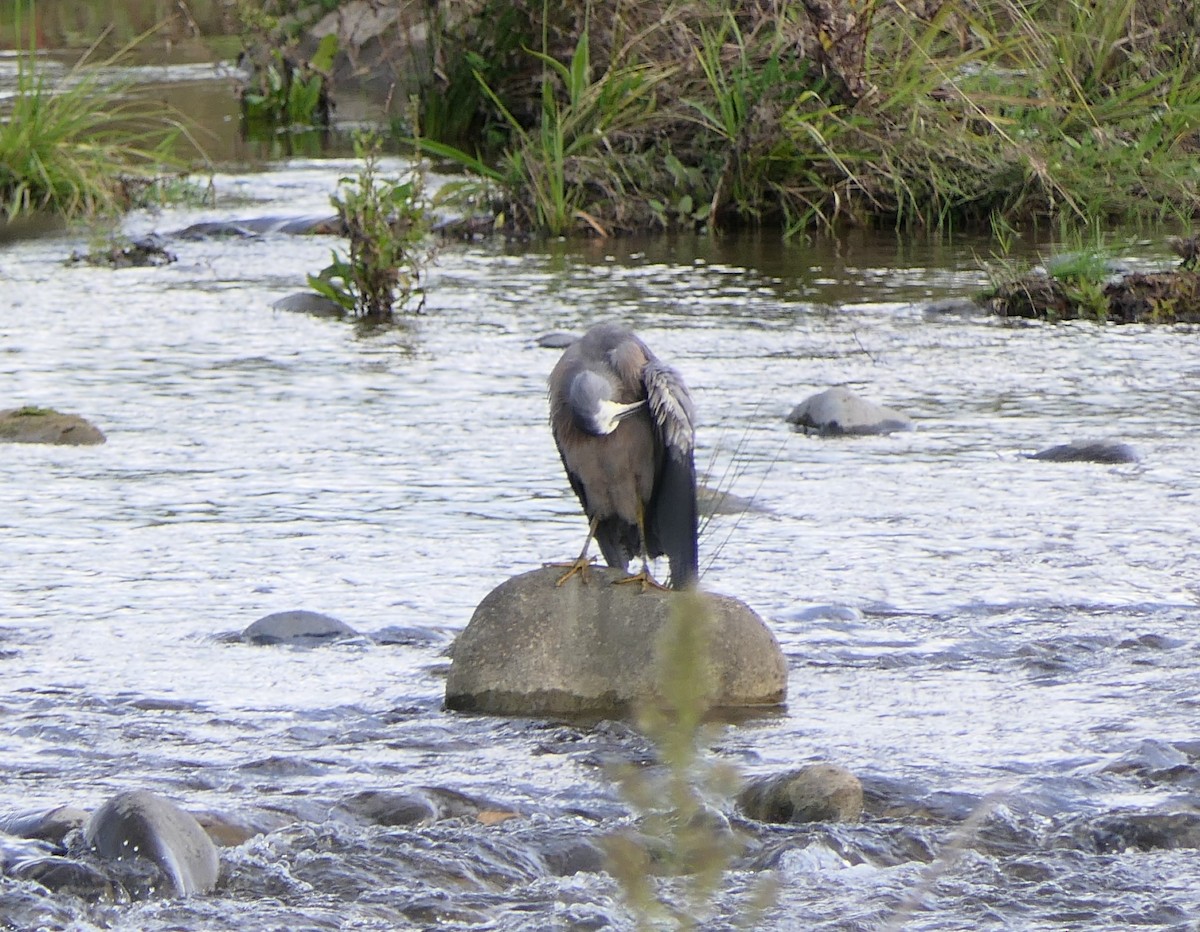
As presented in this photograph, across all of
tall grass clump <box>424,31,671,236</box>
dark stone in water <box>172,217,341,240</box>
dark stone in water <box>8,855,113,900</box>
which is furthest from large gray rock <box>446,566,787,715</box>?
dark stone in water <box>172,217,341,240</box>

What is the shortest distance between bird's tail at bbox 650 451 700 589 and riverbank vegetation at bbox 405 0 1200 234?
254 inches

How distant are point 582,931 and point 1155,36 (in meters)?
9.49

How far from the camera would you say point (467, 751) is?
3.98 meters

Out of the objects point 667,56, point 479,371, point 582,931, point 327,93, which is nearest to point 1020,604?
point 582,931

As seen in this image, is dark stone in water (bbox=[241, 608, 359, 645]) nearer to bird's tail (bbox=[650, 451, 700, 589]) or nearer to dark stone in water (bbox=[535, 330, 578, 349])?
bird's tail (bbox=[650, 451, 700, 589])

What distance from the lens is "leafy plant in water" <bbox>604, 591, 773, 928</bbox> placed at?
1.60 m

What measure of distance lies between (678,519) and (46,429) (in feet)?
9.96

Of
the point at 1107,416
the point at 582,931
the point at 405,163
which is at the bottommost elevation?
the point at 582,931

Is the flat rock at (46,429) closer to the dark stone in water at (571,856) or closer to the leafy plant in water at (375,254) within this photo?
the leafy plant in water at (375,254)

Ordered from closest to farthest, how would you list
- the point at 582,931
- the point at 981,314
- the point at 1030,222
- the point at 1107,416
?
the point at 582,931
the point at 1107,416
the point at 981,314
the point at 1030,222

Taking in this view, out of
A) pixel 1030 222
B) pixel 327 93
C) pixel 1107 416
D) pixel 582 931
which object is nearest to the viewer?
pixel 582 931

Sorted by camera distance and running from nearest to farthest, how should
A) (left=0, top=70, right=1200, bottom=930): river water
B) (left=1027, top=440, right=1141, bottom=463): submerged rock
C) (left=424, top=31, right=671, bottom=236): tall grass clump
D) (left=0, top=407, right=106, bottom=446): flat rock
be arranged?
(left=0, top=70, right=1200, bottom=930): river water, (left=1027, top=440, right=1141, bottom=463): submerged rock, (left=0, top=407, right=106, bottom=446): flat rock, (left=424, top=31, right=671, bottom=236): tall grass clump

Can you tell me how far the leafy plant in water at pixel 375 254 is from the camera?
28.7 feet

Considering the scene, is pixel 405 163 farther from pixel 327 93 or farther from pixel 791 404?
pixel 791 404
